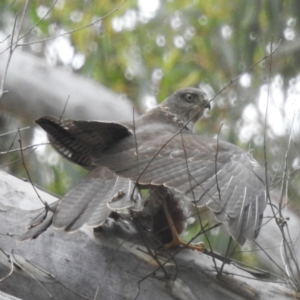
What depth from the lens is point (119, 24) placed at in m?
6.42

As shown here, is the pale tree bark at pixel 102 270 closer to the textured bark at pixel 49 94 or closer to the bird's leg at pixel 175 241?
the bird's leg at pixel 175 241

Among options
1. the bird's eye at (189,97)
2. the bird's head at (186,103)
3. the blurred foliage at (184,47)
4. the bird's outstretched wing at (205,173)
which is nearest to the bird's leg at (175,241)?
the bird's outstretched wing at (205,173)

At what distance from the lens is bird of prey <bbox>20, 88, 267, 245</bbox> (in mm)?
2709

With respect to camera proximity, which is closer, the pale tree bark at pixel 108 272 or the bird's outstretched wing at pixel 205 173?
the bird's outstretched wing at pixel 205 173

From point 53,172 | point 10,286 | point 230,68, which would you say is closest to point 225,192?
point 10,286

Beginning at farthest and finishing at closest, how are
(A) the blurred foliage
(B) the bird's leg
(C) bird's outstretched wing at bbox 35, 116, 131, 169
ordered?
(A) the blurred foliage < (B) the bird's leg < (C) bird's outstretched wing at bbox 35, 116, 131, 169

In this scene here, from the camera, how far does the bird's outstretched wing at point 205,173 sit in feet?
8.88

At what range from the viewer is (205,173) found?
9.77 feet

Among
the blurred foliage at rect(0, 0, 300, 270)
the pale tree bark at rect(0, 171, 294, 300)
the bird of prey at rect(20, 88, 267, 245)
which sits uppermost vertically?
the blurred foliage at rect(0, 0, 300, 270)

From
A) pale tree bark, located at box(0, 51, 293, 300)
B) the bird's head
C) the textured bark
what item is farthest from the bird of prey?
the textured bark

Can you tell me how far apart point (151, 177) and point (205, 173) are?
222mm

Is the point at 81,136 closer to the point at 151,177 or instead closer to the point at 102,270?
the point at 151,177

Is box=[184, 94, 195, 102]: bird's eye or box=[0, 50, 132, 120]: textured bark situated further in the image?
box=[0, 50, 132, 120]: textured bark

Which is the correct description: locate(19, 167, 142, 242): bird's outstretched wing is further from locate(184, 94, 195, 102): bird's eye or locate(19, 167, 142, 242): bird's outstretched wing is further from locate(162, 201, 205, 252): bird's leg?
locate(184, 94, 195, 102): bird's eye
